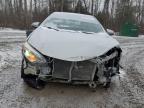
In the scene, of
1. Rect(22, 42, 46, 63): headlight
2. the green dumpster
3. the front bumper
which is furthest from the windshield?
the green dumpster

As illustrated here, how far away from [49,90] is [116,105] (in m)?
1.40

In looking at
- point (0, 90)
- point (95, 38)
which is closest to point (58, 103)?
point (0, 90)

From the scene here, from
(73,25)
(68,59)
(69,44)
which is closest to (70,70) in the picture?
(68,59)

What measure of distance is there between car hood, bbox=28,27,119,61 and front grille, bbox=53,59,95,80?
0.40 feet

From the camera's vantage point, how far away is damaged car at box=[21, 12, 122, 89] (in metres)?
5.93

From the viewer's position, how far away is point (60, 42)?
6359 mm

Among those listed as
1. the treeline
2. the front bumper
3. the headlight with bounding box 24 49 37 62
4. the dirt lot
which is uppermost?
the headlight with bounding box 24 49 37 62

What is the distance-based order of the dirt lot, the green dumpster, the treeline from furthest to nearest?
1. the treeline
2. the green dumpster
3. the dirt lot

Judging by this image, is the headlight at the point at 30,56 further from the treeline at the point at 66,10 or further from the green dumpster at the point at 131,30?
the green dumpster at the point at 131,30

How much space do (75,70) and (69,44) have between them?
0.62 m

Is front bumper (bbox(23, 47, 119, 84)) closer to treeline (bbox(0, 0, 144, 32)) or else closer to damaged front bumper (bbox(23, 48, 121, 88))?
damaged front bumper (bbox(23, 48, 121, 88))

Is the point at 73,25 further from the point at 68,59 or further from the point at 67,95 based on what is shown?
the point at 67,95

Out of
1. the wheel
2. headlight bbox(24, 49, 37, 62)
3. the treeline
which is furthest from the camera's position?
the treeline

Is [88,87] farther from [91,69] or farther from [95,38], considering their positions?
[95,38]
